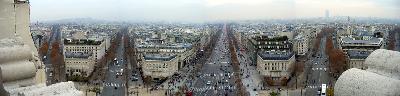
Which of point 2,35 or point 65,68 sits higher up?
point 2,35

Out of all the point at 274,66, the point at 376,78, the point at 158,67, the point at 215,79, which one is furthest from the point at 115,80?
the point at 376,78

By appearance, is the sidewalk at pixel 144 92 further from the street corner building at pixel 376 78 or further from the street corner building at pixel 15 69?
the street corner building at pixel 15 69

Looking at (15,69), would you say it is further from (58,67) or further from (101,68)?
(101,68)

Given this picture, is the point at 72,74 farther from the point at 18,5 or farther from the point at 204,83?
the point at 18,5

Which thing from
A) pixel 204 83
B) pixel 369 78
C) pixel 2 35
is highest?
pixel 2 35

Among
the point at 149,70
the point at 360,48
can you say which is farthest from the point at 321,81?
the point at 360,48

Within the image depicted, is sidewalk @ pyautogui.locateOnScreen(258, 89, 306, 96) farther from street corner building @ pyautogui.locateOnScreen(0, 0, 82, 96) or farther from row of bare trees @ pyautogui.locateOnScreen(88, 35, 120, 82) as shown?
street corner building @ pyautogui.locateOnScreen(0, 0, 82, 96)

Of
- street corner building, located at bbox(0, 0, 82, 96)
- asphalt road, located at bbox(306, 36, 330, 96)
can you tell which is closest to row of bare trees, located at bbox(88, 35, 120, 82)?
asphalt road, located at bbox(306, 36, 330, 96)
